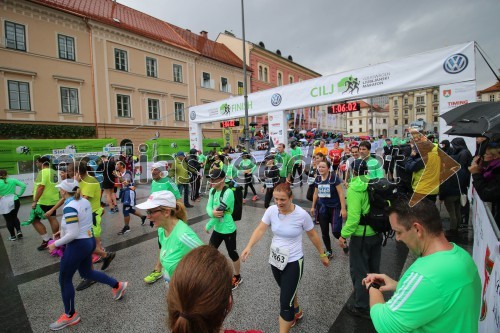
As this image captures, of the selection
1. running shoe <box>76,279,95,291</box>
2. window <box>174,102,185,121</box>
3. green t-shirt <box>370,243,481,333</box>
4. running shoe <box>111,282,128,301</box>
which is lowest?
running shoe <box>76,279,95,291</box>

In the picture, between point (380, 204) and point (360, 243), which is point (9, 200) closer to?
point (360, 243)

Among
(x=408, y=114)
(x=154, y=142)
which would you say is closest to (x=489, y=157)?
(x=154, y=142)

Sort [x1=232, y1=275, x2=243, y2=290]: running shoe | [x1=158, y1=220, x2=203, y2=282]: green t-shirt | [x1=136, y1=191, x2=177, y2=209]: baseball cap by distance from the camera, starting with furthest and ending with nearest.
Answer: [x1=232, y1=275, x2=243, y2=290]: running shoe
[x1=136, y1=191, x2=177, y2=209]: baseball cap
[x1=158, y1=220, x2=203, y2=282]: green t-shirt

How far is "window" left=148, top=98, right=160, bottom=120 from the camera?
26.5 meters

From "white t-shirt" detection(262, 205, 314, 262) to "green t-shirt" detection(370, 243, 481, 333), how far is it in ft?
4.84

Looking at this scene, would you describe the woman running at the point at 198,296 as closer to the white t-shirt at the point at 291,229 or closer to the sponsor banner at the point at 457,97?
the white t-shirt at the point at 291,229

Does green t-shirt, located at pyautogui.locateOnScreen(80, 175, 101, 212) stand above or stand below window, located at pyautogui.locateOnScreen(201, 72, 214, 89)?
below

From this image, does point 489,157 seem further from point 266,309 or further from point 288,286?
point 266,309

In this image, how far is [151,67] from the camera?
26.7 meters

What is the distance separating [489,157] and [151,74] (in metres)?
28.3

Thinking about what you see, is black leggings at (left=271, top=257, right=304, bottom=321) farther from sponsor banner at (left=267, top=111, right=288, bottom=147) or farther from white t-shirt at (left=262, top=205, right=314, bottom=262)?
sponsor banner at (left=267, top=111, right=288, bottom=147)

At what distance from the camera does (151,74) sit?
26672 mm

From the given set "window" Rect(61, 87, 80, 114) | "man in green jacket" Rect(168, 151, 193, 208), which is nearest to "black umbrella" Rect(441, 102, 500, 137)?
"man in green jacket" Rect(168, 151, 193, 208)

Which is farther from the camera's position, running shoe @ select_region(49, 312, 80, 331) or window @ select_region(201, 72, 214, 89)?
window @ select_region(201, 72, 214, 89)
